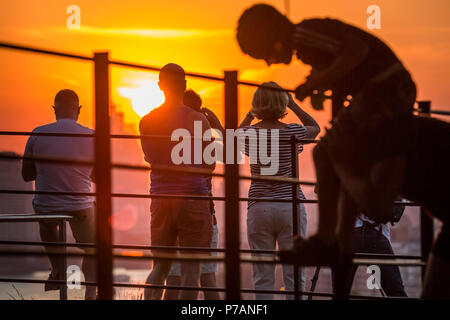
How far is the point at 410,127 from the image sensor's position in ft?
8.94

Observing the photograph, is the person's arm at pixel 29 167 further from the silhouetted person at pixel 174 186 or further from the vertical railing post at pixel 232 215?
the vertical railing post at pixel 232 215

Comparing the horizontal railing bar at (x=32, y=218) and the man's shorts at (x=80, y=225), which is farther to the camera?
the man's shorts at (x=80, y=225)

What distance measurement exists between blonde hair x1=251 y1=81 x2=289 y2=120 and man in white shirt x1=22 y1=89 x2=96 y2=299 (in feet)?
4.25

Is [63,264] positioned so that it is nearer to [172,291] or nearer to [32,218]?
[32,218]

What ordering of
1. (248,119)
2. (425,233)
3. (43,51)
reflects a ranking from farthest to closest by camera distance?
1. (248,119)
2. (425,233)
3. (43,51)

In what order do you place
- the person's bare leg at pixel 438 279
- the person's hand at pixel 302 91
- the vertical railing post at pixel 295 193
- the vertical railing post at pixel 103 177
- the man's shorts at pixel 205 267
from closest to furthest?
the vertical railing post at pixel 103 177 → the person's bare leg at pixel 438 279 → the person's hand at pixel 302 91 → the vertical railing post at pixel 295 193 → the man's shorts at pixel 205 267

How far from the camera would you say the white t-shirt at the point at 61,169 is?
220 inches

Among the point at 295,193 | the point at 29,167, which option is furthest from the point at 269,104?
the point at 29,167

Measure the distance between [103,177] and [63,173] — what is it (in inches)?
125

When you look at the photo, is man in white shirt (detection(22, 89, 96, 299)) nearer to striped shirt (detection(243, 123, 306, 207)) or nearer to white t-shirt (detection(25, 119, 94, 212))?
white t-shirt (detection(25, 119, 94, 212))

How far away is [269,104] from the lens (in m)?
5.04

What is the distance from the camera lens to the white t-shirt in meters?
5.59

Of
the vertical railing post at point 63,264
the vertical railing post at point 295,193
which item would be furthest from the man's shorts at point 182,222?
the vertical railing post at point 63,264
